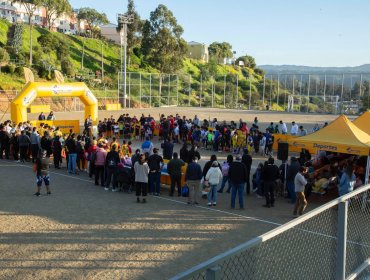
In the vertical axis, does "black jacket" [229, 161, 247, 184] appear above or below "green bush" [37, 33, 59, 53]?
below

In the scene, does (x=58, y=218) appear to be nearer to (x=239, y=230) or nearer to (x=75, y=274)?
(x=75, y=274)

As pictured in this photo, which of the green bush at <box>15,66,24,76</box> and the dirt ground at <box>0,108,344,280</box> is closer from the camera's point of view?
the dirt ground at <box>0,108,344,280</box>

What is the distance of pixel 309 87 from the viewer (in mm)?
48688

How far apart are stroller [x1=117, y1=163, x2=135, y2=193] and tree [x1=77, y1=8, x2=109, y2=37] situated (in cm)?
7785

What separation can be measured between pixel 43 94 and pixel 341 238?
71.8 ft

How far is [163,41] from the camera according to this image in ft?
210

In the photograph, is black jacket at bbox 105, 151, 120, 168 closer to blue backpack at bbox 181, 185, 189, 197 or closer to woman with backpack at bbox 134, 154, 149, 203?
woman with backpack at bbox 134, 154, 149, 203

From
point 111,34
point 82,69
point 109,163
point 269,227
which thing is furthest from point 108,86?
point 269,227

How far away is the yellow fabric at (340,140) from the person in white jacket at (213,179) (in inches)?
134

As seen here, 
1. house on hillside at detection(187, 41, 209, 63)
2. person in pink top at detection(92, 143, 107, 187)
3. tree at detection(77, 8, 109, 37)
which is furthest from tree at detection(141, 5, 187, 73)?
person in pink top at detection(92, 143, 107, 187)

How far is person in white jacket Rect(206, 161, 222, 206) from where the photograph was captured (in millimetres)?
12016

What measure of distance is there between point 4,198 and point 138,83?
4252 centimetres

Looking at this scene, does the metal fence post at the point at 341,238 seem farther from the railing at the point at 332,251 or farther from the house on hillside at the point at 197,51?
the house on hillside at the point at 197,51

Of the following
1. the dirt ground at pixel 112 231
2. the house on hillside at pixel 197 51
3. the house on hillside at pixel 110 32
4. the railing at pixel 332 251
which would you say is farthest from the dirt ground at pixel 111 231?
the house on hillside at pixel 197 51
